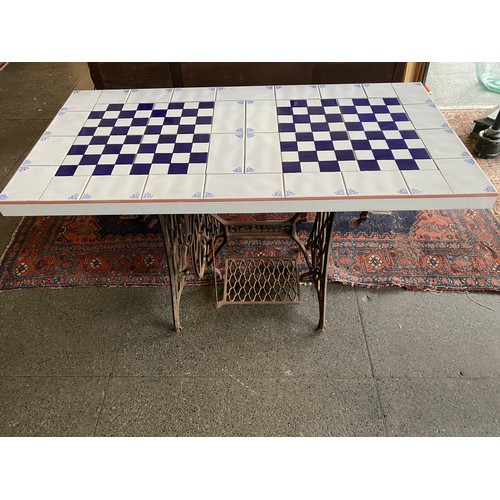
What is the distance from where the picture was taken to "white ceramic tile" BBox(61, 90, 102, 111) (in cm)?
184

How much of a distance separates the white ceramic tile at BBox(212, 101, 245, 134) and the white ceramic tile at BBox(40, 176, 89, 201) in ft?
1.83

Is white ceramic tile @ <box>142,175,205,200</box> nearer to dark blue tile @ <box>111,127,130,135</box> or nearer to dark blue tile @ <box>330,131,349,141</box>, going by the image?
dark blue tile @ <box>111,127,130,135</box>

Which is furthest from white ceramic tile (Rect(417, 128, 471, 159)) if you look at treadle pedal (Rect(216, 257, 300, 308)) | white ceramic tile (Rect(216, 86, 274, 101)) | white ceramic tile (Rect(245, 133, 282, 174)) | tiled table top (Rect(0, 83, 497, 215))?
treadle pedal (Rect(216, 257, 300, 308))

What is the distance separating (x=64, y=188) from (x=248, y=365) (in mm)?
1060

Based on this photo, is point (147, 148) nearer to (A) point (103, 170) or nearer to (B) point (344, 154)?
(A) point (103, 170)

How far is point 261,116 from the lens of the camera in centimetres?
174

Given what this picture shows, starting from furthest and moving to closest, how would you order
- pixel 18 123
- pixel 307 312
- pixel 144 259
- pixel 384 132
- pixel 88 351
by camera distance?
pixel 18 123, pixel 144 259, pixel 307 312, pixel 88 351, pixel 384 132

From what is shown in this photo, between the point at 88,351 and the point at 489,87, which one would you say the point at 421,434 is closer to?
the point at 88,351

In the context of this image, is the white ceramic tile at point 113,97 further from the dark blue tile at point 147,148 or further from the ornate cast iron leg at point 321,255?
the ornate cast iron leg at point 321,255

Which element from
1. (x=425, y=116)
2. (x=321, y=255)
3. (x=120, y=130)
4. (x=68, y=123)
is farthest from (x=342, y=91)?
(x=68, y=123)

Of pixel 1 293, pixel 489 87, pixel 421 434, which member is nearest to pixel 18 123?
pixel 1 293

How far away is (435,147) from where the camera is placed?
5.06 ft

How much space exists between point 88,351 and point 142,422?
460 millimetres

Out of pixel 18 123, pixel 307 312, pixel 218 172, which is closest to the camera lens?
pixel 218 172
